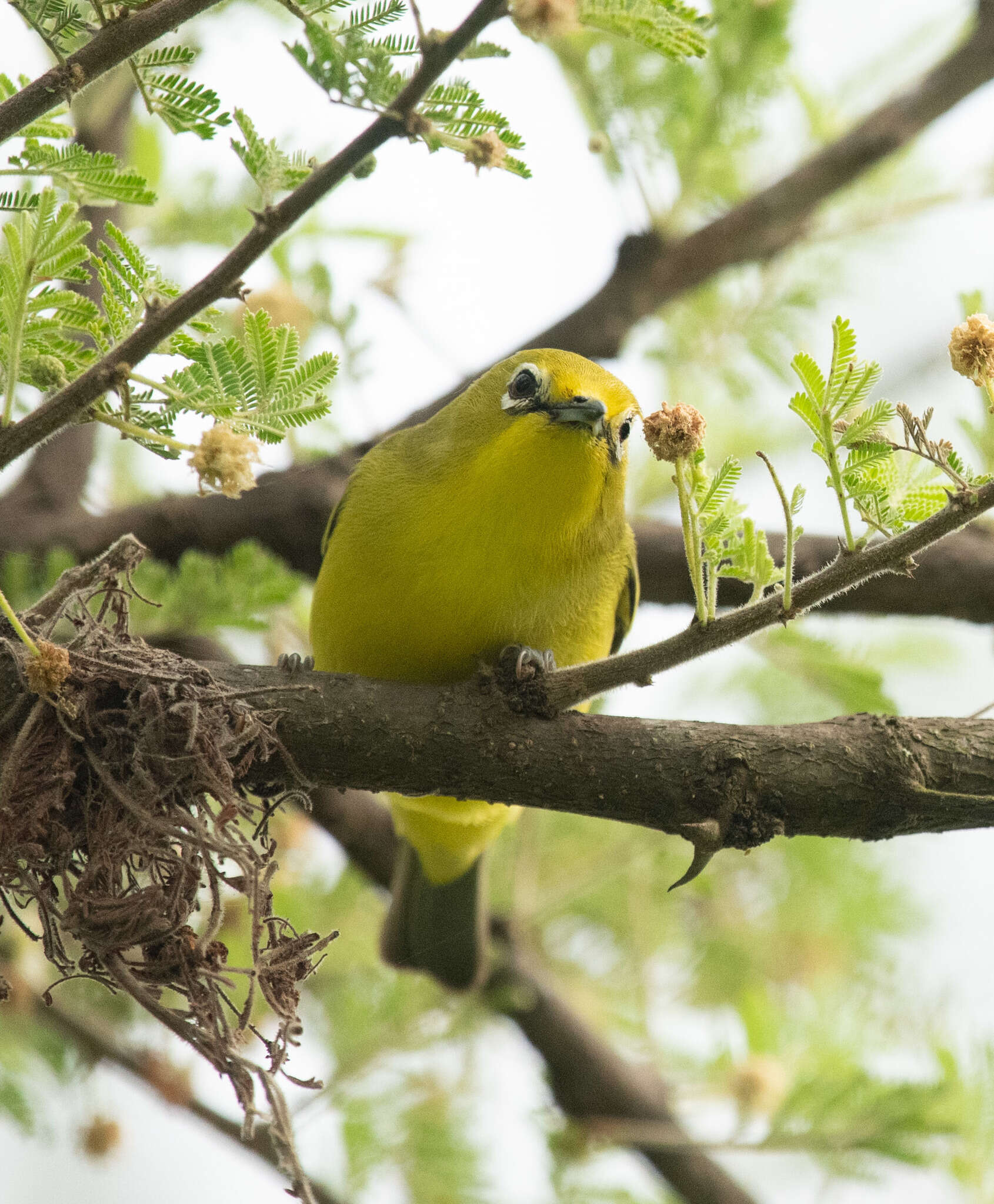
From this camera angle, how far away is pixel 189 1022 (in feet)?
7.23

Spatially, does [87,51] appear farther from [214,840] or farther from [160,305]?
[214,840]

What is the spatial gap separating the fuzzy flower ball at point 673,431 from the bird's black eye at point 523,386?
4.64 ft

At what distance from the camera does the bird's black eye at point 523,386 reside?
3424 millimetres

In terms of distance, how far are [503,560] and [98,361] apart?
147 centimetres

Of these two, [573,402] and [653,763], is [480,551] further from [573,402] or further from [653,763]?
[653,763]

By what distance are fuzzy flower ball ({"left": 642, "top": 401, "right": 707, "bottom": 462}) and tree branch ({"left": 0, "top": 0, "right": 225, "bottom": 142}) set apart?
34.7 inches

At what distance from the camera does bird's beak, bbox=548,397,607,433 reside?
3.27 metres

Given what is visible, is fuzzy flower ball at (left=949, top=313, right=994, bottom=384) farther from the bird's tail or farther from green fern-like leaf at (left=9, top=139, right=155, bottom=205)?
the bird's tail

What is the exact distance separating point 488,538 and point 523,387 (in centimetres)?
51

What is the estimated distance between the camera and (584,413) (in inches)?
129

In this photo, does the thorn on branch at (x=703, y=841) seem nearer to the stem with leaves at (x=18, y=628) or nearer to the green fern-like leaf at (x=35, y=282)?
the stem with leaves at (x=18, y=628)

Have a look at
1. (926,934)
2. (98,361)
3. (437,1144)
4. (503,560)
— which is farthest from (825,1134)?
(98,361)

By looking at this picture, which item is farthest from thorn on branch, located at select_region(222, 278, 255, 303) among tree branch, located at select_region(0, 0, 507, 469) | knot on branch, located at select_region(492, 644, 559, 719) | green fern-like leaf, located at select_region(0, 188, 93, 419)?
knot on branch, located at select_region(492, 644, 559, 719)

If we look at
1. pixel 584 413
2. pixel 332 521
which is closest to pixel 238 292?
pixel 584 413
